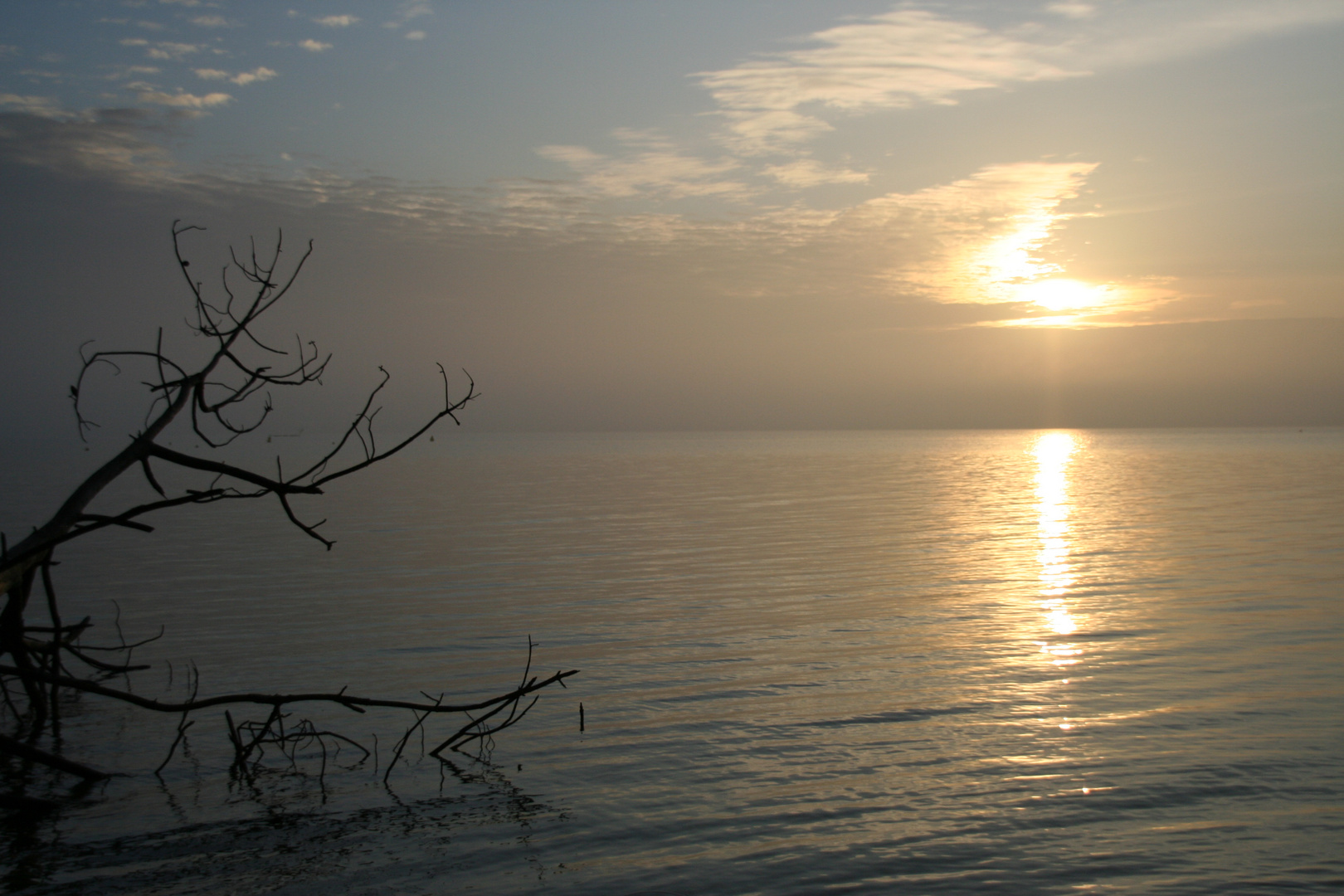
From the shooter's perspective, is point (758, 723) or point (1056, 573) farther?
point (1056, 573)

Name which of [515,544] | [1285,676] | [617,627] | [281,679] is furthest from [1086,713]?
[515,544]

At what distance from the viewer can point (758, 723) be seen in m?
11.1

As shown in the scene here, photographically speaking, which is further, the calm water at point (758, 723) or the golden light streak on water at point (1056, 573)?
the golden light streak on water at point (1056, 573)

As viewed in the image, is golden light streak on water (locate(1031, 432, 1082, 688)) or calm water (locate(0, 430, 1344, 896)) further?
golden light streak on water (locate(1031, 432, 1082, 688))

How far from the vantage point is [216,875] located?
723 cm

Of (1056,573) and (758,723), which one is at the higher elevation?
(758,723)

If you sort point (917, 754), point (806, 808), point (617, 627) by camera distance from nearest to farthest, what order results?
point (806, 808), point (917, 754), point (617, 627)

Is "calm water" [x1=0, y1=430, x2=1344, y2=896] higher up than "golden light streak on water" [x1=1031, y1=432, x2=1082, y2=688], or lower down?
higher up

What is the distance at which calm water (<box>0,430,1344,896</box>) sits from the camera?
7.41 metres

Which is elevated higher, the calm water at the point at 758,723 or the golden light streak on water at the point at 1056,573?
the calm water at the point at 758,723

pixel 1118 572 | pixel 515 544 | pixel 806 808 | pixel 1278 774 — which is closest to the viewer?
pixel 806 808

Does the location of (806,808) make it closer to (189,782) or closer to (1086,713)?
(1086,713)

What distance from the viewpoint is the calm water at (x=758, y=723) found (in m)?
7.41

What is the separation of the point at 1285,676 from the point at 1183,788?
17.5ft
